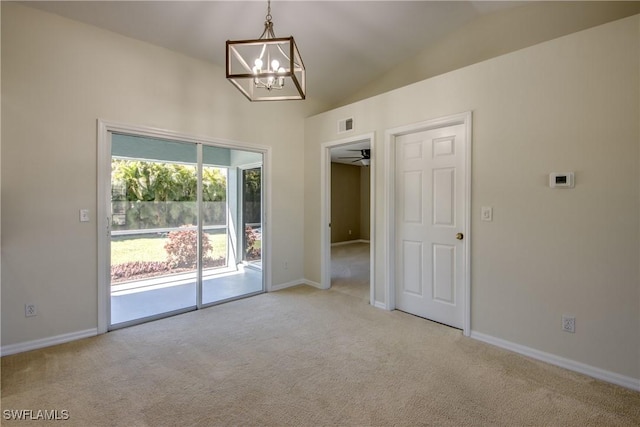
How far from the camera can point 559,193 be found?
2496mm

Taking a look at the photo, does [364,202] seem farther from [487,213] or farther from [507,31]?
[487,213]

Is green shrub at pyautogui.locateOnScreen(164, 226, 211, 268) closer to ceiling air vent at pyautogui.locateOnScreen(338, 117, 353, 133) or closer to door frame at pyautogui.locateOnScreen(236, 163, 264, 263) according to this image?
door frame at pyautogui.locateOnScreen(236, 163, 264, 263)

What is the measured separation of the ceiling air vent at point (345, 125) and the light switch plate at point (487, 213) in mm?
2037

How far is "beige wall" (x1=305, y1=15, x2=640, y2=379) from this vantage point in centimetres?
222

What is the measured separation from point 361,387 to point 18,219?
3264mm

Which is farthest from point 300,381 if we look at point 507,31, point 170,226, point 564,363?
point 507,31

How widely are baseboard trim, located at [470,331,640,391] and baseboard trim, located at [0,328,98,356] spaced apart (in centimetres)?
386

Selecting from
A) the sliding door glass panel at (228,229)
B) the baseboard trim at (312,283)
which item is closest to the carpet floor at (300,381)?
the sliding door glass panel at (228,229)

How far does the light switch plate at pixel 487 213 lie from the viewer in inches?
113

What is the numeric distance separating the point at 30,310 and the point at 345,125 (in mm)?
3967

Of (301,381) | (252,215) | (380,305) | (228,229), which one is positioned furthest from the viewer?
(252,215)

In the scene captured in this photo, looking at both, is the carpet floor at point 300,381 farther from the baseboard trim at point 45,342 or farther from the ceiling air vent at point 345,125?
the ceiling air vent at point 345,125

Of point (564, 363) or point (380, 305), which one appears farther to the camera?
point (380, 305)

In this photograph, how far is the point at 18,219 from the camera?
2.67 meters
